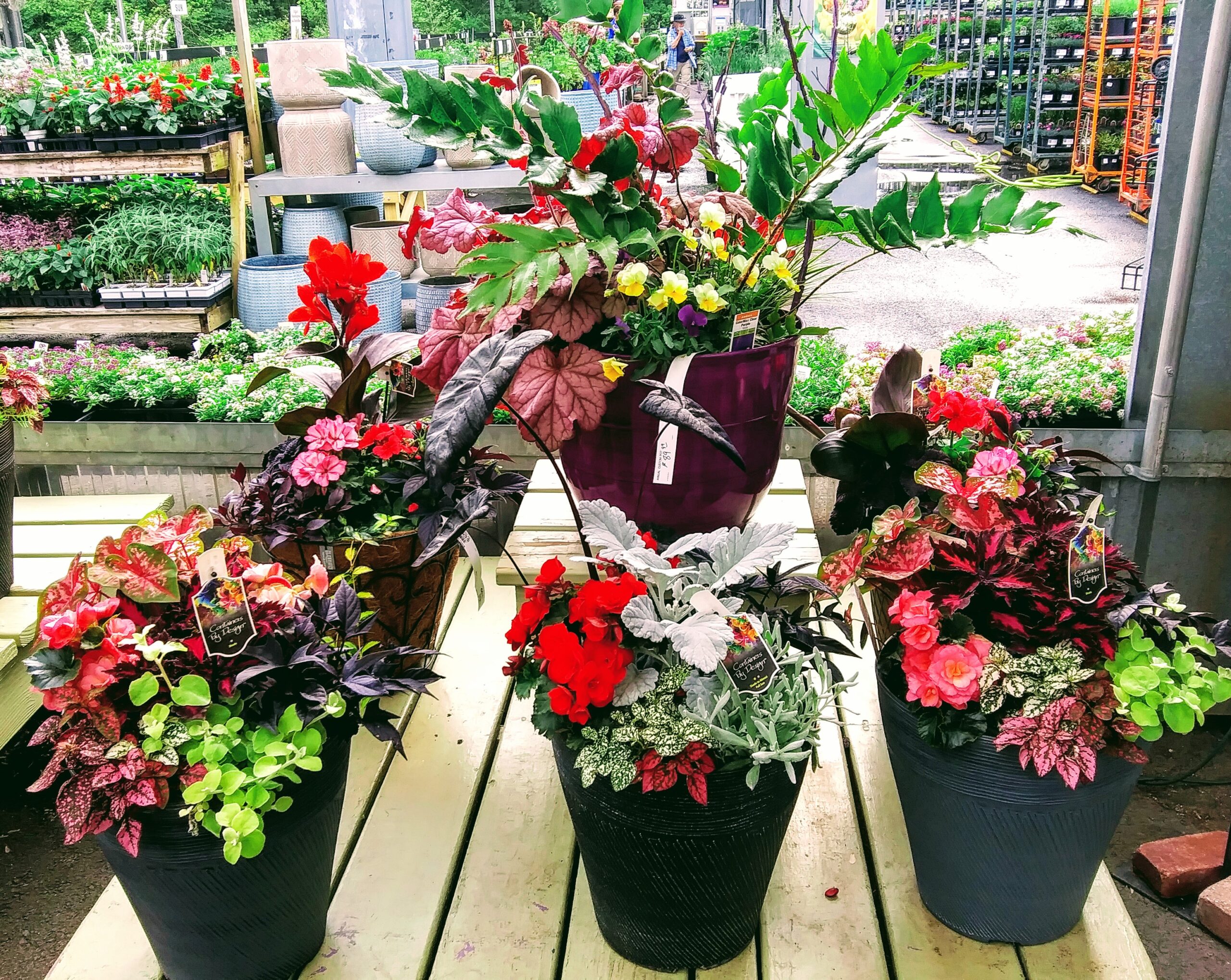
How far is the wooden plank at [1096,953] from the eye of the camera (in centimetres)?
121

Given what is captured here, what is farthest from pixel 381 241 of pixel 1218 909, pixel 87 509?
pixel 1218 909

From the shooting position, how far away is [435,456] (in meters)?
1.13

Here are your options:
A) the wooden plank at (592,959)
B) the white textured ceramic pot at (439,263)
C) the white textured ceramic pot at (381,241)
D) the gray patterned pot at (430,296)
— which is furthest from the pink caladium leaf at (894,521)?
the white textured ceramic pot at (381,241)

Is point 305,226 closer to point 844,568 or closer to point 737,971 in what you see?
point 844,568

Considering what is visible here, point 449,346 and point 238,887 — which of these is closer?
point 238,887

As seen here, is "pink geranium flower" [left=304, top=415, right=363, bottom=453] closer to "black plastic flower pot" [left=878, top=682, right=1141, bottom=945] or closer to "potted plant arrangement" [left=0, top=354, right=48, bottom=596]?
"potted plant arrangement" [left=0, top=354, right=48, bottom=596]

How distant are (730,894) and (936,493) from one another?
0.64m

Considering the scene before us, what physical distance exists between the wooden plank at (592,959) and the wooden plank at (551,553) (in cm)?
50

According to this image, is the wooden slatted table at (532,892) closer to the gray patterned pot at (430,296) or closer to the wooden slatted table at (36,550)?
the wooden slatted table at (36,550)

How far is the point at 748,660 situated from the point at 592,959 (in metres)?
0.44

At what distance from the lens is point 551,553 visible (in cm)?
163

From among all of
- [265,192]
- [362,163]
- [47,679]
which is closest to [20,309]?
[265,192]

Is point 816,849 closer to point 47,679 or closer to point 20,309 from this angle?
point 47,679

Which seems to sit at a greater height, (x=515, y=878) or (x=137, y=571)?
(x=137, y=571)
